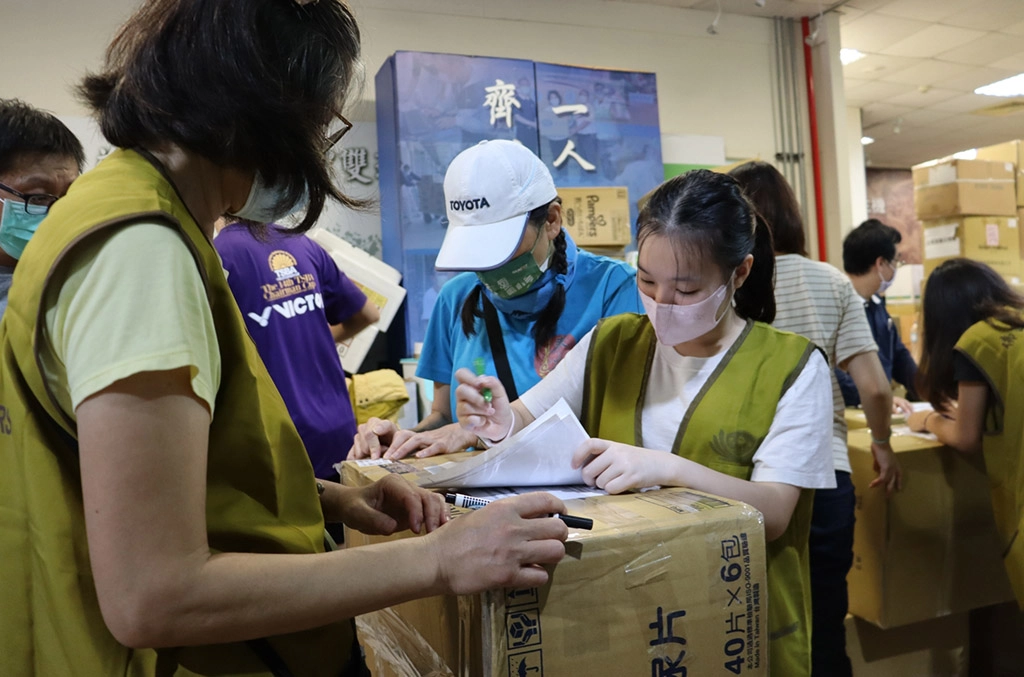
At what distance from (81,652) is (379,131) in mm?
3899

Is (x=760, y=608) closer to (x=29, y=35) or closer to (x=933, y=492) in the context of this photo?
(x=933, y=492)

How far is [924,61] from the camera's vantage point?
6.20 meters

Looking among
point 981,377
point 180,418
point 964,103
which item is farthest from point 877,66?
point 180,418

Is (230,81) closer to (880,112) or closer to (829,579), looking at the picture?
(829,579)

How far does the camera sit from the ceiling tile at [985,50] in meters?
5.82

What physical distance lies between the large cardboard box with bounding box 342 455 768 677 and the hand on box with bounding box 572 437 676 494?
0.25 ft

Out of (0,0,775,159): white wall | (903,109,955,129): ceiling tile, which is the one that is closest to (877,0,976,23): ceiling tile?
(0,0,775,159): white wall

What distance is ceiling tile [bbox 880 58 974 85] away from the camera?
6289mm

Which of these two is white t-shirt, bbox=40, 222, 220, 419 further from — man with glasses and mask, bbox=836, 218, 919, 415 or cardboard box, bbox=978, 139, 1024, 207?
cardboard box, bbox=978, 139, 1024, 207

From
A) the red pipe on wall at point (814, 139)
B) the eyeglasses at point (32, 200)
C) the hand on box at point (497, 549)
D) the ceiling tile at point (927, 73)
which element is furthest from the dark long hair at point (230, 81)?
the ceiling tile at point (927, 73)

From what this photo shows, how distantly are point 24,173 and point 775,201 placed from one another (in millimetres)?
1779

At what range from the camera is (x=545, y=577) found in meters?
0.74

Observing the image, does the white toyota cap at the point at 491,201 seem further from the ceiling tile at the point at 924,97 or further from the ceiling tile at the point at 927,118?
the ceiling tile at the point at 927,118

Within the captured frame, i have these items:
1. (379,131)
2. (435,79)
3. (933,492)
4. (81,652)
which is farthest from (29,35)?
(933,492)
